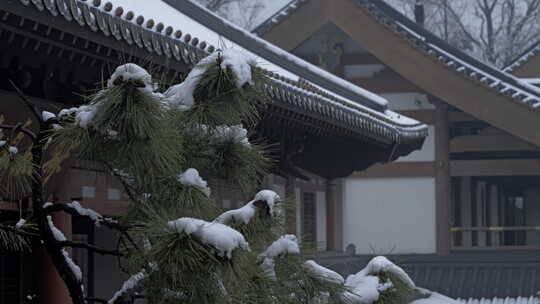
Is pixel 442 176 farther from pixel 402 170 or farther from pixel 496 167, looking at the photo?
pixel 496 167

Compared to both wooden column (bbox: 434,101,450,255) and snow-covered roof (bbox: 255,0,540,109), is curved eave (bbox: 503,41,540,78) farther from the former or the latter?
wooden column (bbox: 434,101,450,255)

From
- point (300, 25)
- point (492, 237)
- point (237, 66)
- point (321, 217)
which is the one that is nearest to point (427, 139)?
point (300, 25)

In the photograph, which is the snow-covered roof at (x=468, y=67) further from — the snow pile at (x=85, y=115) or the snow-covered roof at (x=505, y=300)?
the snow pile at (x=85, y=115)

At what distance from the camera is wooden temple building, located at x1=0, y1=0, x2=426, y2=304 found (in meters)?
5.57

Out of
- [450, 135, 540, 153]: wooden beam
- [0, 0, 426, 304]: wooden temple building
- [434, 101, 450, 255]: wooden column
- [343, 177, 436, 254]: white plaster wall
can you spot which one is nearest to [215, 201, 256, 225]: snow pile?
[0, 0, 426, 304]: wooden temple building

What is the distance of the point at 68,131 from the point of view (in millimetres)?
3676

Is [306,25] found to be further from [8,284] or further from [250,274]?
[250,274]

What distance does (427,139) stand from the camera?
17219mm

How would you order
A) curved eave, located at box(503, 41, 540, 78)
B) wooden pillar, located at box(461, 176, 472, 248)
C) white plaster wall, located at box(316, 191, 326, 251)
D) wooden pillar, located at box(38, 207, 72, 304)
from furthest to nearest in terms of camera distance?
curved eave, located at box(503, 41, 540, 78) < wooden pillar, located at box(461, 176, 472, 248) < white plaster wall, located at box(316, 191, 326, 251) < wooden pillar, located at box(38, 207, 72, 304)

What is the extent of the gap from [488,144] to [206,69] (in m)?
13.8

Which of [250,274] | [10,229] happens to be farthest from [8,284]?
[250,274]

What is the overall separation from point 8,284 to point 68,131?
3.88 metres

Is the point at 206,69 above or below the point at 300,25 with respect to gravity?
below

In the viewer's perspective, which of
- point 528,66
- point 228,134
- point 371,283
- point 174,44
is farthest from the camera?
point 528,66
